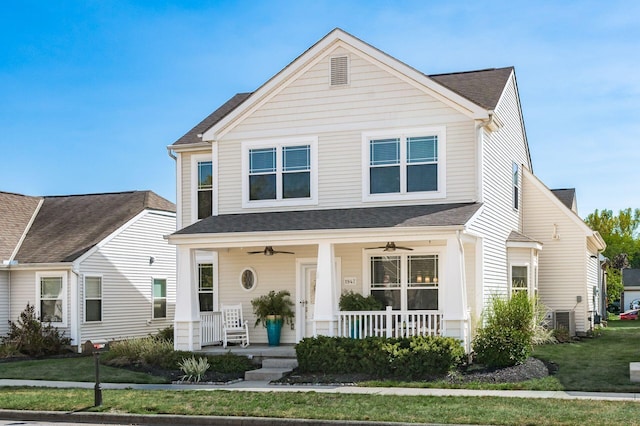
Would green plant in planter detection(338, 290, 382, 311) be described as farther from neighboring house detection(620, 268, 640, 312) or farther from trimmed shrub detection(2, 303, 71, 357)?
neighboring house detection(620, 268, 640, 312)

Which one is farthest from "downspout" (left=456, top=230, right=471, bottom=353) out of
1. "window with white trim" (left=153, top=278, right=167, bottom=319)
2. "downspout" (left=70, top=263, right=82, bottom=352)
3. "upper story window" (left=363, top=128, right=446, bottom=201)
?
"window with white trim" (left=153, top=278, right=167, bottom=319)

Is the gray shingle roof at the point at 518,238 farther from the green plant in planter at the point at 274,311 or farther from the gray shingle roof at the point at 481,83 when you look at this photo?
the green plant in planter at the point at 274,311

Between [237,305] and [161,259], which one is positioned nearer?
[237,305]

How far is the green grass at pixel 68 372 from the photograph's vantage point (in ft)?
58.5

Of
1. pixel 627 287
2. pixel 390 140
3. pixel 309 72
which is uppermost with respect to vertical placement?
pixel 309 72

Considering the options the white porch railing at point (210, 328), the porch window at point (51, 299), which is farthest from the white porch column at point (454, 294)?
the porch window at point (51, 299)

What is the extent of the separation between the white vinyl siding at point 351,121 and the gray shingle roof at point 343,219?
1.57 feet

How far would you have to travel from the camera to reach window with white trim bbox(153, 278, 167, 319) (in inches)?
1194

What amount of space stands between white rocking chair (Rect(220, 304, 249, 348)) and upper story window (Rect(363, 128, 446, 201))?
474 cm

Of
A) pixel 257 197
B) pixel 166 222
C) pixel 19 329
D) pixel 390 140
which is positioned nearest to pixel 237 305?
pixel 257 197

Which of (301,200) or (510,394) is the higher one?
(301,200)

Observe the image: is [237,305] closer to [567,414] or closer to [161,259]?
[161,259]

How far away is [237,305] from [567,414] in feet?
38.5

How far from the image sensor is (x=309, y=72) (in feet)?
70.0
